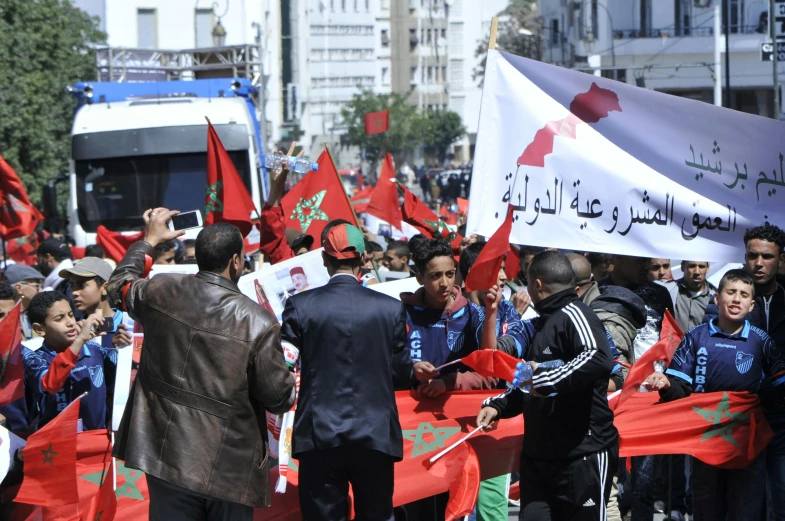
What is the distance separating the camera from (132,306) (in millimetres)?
5062

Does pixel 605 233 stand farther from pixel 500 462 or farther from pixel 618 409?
pixel 500 462

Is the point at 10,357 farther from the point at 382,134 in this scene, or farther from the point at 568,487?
the point at 382,134

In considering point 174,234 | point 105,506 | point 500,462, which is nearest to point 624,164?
point 500,462

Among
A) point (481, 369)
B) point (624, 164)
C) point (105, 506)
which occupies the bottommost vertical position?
point (105, 506)

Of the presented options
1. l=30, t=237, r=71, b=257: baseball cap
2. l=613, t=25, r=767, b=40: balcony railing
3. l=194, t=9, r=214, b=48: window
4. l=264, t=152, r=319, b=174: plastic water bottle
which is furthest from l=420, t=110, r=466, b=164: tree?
l=264, t=152, r=319, b=174: plastic water bottle

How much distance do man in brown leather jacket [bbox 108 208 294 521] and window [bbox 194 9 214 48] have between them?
45286 millimetres

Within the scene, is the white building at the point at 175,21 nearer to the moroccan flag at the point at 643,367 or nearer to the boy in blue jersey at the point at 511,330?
the boy in blue jersey at the point at 511,330

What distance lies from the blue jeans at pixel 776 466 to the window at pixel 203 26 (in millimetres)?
44881

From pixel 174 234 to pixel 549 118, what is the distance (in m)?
2.30

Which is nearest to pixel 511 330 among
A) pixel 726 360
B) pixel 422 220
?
pixel 726 360

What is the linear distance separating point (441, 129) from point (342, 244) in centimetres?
9267

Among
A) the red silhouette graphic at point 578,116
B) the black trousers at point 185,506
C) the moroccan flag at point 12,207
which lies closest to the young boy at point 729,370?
the red silhouette graphic at point 578,116

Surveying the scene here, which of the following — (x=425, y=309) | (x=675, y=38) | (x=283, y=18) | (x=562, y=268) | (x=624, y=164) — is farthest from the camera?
(x=283, y=18)

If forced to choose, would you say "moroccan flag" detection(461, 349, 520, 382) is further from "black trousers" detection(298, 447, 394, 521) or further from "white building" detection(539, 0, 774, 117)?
"white building" detection(539, 0, 774, 117)
